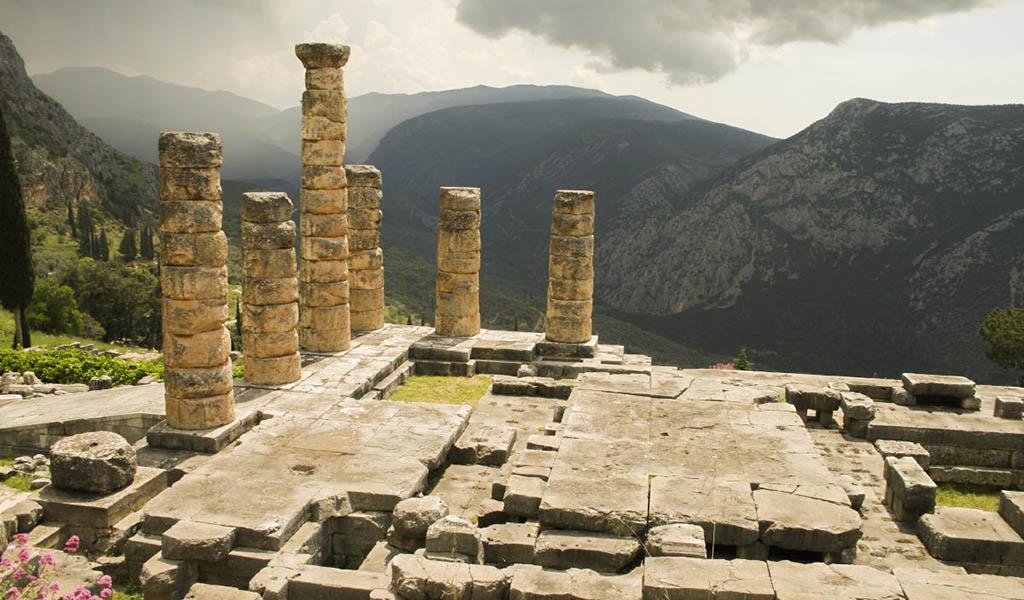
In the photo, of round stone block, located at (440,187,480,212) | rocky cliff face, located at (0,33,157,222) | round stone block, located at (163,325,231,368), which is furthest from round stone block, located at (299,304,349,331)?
rocky cliff face, located at (0,33,157,222)

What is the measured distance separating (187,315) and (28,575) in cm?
526

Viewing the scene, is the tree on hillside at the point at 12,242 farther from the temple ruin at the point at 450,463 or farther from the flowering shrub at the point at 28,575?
the flowering shrub at the point at 28,575

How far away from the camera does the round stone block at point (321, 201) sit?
15789 millimetres

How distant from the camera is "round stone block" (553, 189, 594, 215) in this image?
17062 mm

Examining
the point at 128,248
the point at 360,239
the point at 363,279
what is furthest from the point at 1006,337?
the point at 128,248

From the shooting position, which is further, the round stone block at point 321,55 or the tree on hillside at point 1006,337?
the tree on hillside at point 1006,337

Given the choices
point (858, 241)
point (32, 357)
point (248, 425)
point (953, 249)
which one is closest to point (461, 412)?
point (248, 425)

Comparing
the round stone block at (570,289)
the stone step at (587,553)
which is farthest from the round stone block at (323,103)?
the stone step at (587,553)

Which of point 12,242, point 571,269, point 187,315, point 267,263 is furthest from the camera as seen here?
point 12,242

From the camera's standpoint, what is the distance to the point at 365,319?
1831 centimetres

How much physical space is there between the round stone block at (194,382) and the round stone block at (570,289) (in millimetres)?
7961

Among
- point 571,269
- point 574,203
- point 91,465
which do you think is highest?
point 574,203

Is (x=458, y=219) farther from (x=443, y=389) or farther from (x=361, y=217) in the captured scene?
(x=443, y=389)

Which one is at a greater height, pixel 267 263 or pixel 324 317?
pixel 267 263
